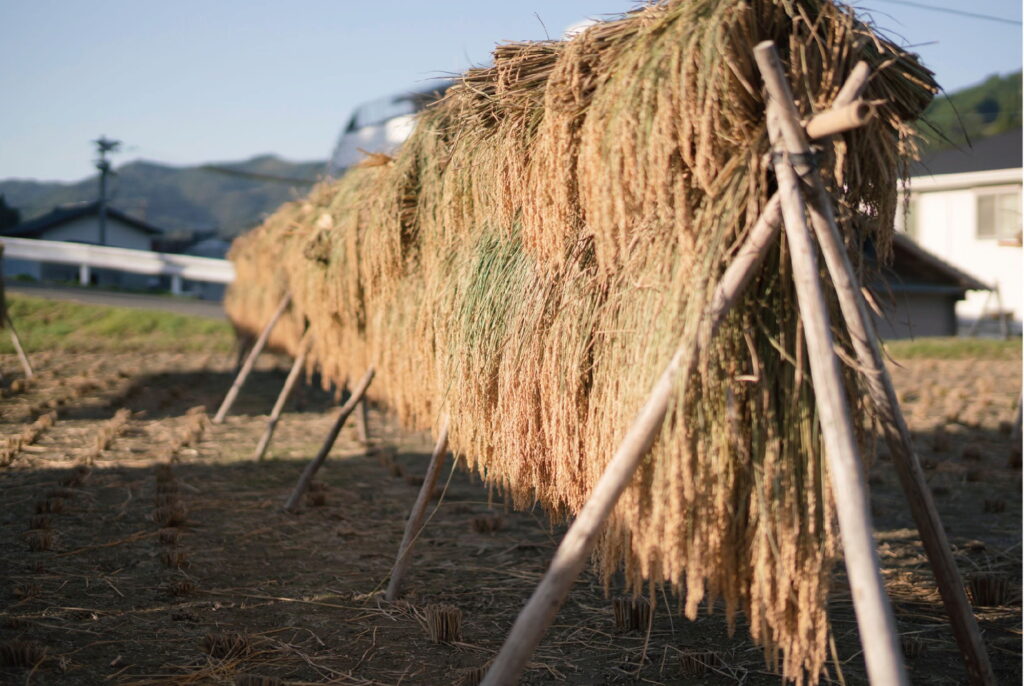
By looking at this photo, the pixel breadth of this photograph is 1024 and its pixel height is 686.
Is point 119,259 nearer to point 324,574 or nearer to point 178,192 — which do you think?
point 324,574

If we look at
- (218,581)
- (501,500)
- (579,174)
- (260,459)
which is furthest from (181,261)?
(579,174)

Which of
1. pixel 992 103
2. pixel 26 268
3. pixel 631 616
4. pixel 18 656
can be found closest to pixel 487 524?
pixel 631 616

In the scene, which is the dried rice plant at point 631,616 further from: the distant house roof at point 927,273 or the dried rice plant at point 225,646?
the distant house roof at point 927,273

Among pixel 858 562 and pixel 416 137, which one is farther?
pixel 416 137

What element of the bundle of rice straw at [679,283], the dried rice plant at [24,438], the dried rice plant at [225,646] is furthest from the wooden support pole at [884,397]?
the dried rice plant at [24,438]

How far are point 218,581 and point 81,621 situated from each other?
933mm

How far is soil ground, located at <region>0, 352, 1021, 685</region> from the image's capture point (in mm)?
3740

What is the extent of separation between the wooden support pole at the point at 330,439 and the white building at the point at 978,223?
2092cm

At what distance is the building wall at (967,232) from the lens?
23.4 m

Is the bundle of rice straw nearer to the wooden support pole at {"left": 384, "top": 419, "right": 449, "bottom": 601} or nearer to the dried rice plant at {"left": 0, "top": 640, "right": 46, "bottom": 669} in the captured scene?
the wooden support pole at {"left": 384, "top": 419, "right": 449, "bottom": 601}

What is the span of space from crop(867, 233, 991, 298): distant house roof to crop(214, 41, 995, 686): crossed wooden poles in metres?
20.7

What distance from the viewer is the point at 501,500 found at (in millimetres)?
7824

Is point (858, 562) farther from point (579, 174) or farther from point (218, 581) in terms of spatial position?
point (218, 581)

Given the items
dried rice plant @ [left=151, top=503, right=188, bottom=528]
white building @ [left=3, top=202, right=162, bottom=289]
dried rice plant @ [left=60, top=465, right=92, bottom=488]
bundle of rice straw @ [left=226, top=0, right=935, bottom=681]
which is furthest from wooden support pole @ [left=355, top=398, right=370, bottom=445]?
white building @ [left=3, top=202, right=162, bottom=289]
